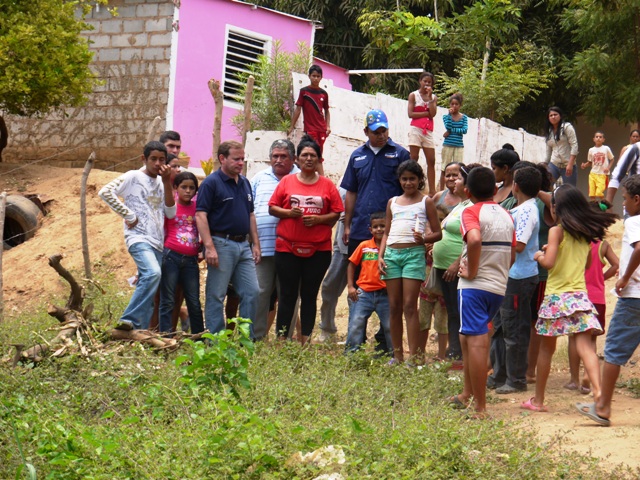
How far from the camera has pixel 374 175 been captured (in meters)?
8.94

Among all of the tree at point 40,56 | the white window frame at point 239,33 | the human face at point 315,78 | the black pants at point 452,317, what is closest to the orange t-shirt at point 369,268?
the black pants at point 452,317

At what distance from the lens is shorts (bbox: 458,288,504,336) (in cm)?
681

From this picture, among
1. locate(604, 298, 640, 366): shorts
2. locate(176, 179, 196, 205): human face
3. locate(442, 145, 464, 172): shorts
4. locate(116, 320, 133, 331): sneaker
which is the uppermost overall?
locate(442, 145, 464, 172): shorts

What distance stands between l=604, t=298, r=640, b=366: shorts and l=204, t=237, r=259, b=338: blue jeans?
3.10 meters

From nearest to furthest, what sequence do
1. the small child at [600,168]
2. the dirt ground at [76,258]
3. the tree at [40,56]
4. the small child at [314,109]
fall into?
the dirt ground at [76,258]
the small child at [314,109]
the tree at [40,56]
the small child at [600,168]

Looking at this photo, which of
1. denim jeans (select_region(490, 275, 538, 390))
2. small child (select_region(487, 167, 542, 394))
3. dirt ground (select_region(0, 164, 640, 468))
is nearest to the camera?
dirt ground (select_region(0, 164, 640, 468))

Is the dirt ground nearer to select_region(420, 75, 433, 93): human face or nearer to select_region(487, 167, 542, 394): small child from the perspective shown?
select_region(487, 167, 542, 394): small child

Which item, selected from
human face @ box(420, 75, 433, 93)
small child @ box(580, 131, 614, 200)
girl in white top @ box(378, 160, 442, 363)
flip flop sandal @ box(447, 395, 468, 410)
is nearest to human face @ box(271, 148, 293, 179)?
girl in white top @ box(378, 160, 442, 363)

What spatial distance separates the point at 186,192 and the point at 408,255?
2.10 m

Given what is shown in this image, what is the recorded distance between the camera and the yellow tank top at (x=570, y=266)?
7203 millimetres

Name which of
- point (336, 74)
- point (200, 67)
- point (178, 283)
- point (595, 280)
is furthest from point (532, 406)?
point (336, 74)

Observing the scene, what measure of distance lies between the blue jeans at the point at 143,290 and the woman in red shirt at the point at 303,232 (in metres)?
1.12

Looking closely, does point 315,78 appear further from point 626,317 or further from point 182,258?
point 626,317

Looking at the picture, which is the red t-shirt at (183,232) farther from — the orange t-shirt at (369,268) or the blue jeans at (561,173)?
the blue jeans at (561,173)
